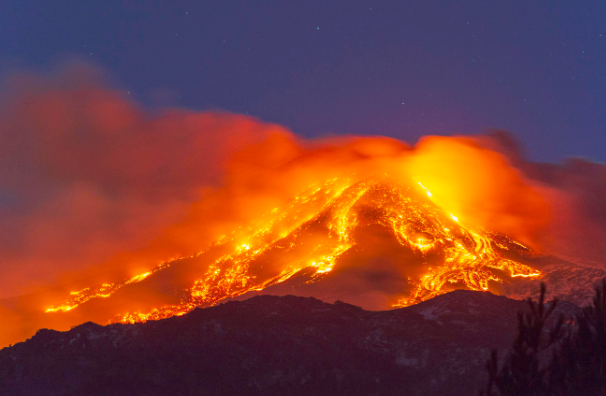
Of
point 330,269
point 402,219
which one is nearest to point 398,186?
point 402,219

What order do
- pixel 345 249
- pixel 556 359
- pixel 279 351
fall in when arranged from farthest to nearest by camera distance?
pixel 345 249, pixel 279 351, pixel 556 359

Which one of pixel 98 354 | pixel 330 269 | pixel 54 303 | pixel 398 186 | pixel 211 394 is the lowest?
pixel 211 394

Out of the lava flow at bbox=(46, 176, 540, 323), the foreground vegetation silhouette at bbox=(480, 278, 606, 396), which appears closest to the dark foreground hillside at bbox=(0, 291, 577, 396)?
the lava flow at bbox=(46, 176, 540, 323)

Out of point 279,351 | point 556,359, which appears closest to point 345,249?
point 279,351

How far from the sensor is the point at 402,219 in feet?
340

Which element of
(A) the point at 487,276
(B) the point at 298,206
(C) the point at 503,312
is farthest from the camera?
(B) the point at 298,206

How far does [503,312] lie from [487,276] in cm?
1553

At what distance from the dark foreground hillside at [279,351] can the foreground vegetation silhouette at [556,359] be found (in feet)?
107

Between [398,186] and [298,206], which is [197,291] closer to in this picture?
[298,206]

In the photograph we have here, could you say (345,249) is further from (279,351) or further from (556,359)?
(556,359)

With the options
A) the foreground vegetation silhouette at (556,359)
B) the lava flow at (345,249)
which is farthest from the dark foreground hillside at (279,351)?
the foreground vegetation silhouette at (556,359)

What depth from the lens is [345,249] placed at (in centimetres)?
9406

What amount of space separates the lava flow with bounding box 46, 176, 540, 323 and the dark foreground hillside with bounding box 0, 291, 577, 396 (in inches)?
466

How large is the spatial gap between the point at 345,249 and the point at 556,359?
74085mm
